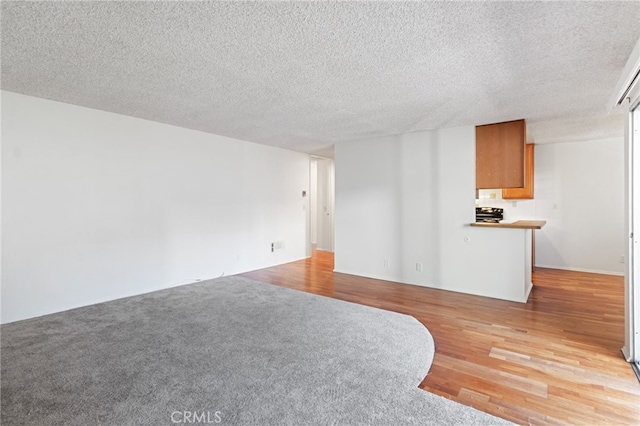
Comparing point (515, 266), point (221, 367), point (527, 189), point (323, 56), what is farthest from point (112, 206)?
point (527, 189)

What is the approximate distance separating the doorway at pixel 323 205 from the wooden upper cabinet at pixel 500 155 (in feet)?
14.2

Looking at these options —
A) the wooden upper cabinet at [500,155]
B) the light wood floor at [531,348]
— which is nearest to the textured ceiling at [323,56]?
the wooden upper cabinet at [500,155]

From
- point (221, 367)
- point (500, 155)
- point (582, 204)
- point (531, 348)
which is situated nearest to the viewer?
point (221, 367)

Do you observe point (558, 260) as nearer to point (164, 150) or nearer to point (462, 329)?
point (462, 329)

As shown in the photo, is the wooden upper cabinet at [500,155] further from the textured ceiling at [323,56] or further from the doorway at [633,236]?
the doorway at [633,236]

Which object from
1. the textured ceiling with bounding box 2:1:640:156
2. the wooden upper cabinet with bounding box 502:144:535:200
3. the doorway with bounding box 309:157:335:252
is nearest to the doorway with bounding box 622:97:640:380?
the textured ceiling with bounding box 2:1:640:156

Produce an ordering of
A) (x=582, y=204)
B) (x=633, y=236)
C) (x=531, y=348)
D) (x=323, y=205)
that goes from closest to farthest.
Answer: (x=633, y=236)
(x=531, y=348)
(x=582, y=204)
(x=323, y=205)

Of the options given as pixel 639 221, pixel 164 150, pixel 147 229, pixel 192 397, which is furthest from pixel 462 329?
pixel 164 150

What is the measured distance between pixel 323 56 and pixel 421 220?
128 inches

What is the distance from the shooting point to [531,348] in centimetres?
262

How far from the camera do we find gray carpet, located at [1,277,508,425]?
178cm

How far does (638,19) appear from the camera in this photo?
1.84 metres

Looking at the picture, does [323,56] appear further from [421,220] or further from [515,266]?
[515,266]

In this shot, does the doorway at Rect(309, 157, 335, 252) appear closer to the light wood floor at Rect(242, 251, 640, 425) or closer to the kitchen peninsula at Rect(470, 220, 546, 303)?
the light wood floor at Rect(242, 251, 640, 425)
